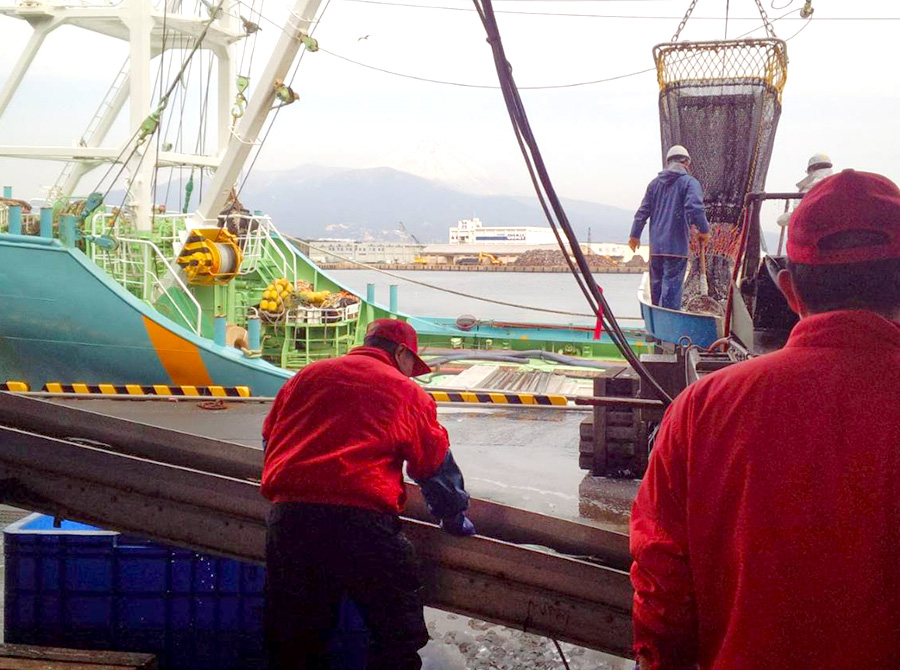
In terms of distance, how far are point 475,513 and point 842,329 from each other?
7.36 feet

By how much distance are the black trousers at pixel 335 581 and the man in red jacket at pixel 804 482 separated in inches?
58.2

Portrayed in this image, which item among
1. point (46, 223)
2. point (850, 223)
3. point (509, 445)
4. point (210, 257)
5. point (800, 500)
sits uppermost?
point (46, 223)

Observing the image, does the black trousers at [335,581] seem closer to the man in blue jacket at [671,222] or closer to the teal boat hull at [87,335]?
the man in blue jacket at [671,222]

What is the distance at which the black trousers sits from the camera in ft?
9.08

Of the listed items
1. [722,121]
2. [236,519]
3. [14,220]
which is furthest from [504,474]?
[14,220]

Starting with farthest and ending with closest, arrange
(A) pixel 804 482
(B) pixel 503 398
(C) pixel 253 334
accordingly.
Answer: (C) pixel 253 334
(B) pixel 503 398
(A) pixel 804 482

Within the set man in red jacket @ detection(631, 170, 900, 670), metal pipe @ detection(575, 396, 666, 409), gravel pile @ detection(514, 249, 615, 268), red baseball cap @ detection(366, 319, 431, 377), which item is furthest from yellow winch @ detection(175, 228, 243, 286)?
gravel pile @ detection(514, 249, 615, 268)

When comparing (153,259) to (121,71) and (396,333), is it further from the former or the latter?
(396,333)

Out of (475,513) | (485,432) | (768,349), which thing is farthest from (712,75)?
(475,513)

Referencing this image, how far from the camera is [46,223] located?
32.8ft

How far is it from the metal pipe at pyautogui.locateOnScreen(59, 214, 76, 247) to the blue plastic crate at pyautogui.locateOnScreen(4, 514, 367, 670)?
672 centimetres

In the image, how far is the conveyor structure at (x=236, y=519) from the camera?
3.01 m

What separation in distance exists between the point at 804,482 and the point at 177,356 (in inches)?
398

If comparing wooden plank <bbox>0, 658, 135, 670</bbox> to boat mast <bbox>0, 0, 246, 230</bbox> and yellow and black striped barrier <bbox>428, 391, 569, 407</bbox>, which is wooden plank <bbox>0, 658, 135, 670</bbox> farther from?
boat mast <bbox>0, 0, 246, 230</bbox>
